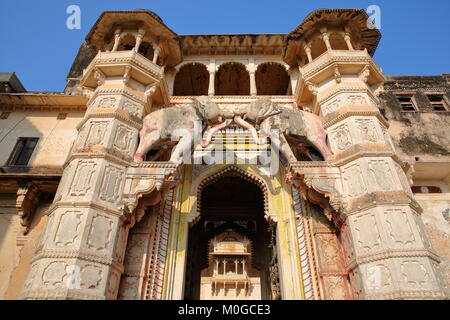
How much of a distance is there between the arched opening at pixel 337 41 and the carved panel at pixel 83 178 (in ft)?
27.5

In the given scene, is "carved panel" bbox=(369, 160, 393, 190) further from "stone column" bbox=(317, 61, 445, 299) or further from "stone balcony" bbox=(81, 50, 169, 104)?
"stone balcony" bbox=(81, 50, 169, 104)

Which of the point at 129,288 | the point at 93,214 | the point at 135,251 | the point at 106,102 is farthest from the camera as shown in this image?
the point at 106,102

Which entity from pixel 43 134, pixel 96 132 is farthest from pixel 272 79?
pixel 43 134

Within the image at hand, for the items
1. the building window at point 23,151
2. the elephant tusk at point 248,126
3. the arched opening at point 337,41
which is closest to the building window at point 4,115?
the building window at point 23,151

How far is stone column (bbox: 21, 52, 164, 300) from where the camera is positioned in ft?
18.3

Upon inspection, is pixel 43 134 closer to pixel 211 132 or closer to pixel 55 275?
pixel 211 132

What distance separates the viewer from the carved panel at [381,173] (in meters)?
6.70

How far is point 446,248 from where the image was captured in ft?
29.4

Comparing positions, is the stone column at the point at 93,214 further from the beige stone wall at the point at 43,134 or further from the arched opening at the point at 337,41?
the arched opening at the point at 337,41

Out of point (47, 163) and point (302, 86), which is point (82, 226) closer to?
point (47, 163)

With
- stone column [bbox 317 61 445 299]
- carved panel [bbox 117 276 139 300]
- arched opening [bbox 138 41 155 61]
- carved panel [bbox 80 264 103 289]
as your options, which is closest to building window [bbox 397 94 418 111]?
stone column [bbox 317 61 445 299]

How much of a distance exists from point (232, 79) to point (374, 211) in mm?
8564

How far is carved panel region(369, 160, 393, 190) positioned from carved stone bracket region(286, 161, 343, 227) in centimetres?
75

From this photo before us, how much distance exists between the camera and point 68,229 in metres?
6.07
